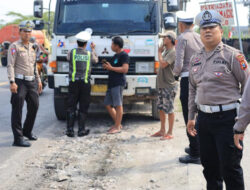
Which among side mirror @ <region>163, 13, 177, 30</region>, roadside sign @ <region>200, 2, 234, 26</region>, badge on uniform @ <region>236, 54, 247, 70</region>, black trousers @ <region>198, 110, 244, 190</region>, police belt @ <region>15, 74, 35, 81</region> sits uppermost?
roadside sign @ <region>200, 2, 234, 26</region>

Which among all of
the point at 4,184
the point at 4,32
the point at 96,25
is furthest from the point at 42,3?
the point at 4,32

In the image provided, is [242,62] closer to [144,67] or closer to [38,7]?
[144,67]

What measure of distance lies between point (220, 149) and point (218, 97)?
434mm

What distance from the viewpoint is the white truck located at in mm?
8008

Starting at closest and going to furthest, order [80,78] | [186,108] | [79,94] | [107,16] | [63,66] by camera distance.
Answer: [186,108]
[80,78]
[79,94]
[63,66]
[107,16]

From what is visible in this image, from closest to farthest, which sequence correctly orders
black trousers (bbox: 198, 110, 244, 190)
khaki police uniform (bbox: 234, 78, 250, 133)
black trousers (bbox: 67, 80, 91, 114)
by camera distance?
khaki police uniform (bbox: 234, 78, 250, 133)
black trousers (bbox: 198, 110, 244, 190)
black trousers (bbox: 67, 80, 91, 114)

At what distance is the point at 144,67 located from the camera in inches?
318

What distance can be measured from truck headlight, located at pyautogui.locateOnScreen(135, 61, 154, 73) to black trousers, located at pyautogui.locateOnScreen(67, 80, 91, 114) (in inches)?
43.2

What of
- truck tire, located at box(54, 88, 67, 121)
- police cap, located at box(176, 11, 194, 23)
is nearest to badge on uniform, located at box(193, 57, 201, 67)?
police cap, located at box(176, 11, 194, 23)

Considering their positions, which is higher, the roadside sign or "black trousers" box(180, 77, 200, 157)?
the roadside sign

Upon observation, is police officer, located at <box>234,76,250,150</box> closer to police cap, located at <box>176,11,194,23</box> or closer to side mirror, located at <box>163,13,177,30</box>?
police cap, located at <box>176,11,194,23</box>

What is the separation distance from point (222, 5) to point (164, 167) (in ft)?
57.1

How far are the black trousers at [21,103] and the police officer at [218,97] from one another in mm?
3804

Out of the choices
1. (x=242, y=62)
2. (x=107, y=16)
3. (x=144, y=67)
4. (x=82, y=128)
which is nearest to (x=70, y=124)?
(x=82, y=128)
